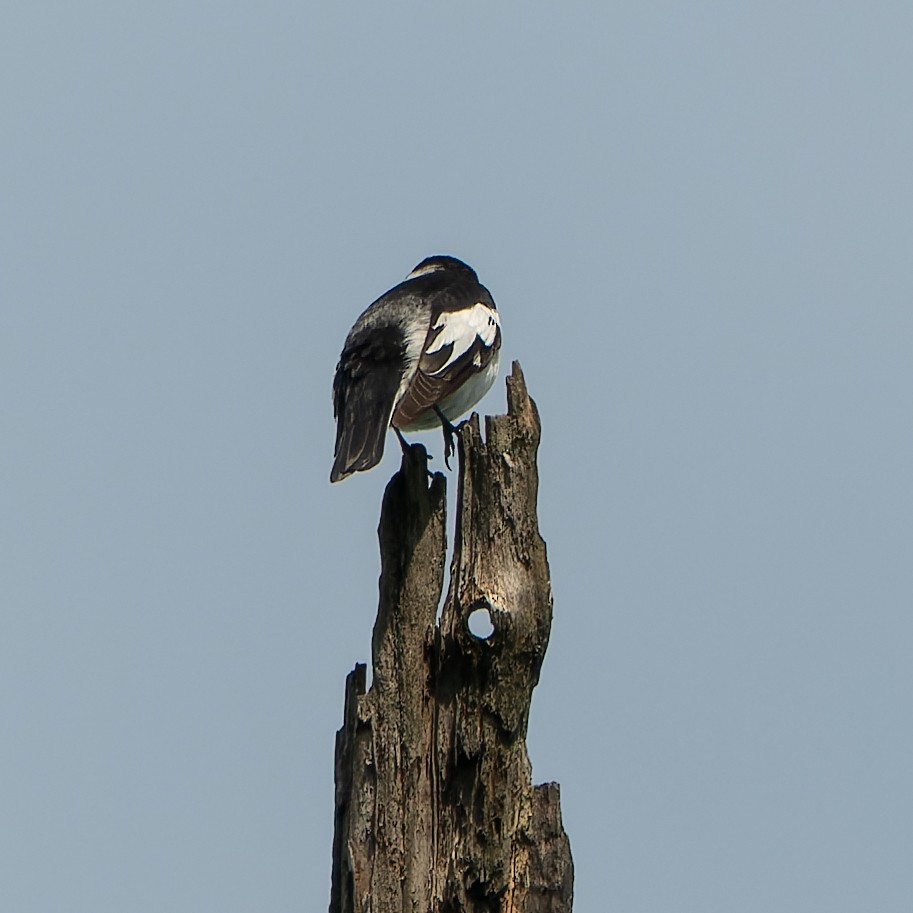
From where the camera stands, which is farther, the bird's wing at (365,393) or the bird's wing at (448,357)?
the bird's wing at (448,357)

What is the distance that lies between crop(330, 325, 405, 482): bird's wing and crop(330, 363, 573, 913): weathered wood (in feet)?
4.48

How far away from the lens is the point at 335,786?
263 inches

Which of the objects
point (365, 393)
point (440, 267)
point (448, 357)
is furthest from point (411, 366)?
point (440, 267)

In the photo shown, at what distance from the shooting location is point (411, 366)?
8969 mm

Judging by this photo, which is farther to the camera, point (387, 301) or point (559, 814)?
point (387, 301)

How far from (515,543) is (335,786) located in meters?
1.28

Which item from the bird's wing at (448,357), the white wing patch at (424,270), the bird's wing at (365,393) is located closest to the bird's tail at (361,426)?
the bird's wing at (365,393)

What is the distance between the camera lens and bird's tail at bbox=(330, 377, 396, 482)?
823 cm

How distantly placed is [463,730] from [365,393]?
105 inches

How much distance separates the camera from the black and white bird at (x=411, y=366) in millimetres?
8523

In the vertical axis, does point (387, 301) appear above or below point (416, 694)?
above

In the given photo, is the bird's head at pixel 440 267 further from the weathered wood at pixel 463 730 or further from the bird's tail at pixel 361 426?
the weathered wood at pixel 463 730

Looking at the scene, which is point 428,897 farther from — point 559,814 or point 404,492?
point 404,492

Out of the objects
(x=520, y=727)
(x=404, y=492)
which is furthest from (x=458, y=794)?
(x=404, y=492)
